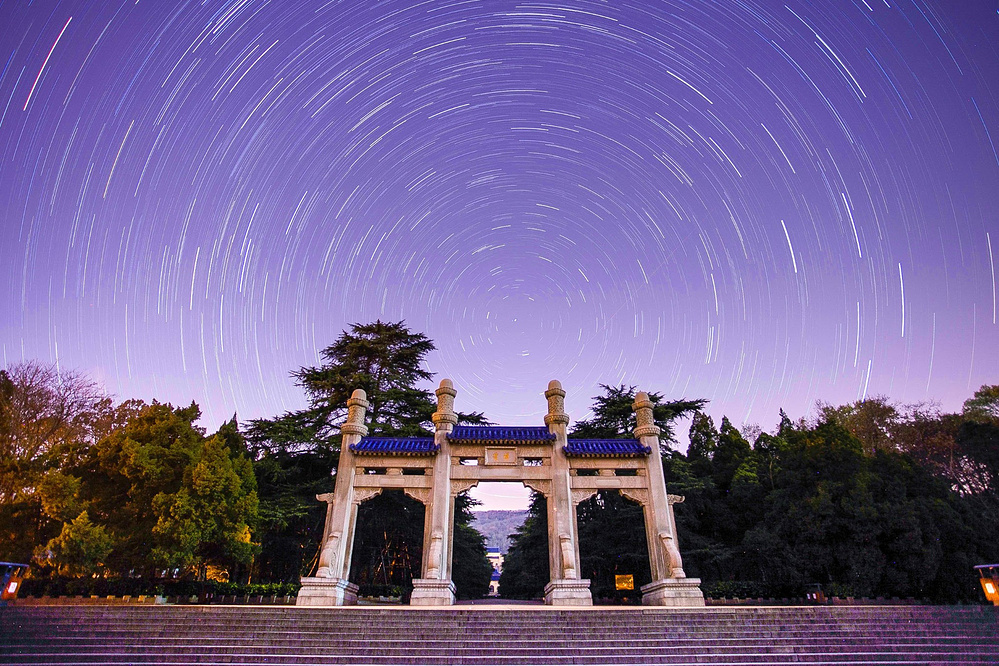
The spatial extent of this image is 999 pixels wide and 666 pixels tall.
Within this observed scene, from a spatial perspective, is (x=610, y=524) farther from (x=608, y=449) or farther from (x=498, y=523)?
(x=498, y=523)

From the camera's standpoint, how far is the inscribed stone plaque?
17156mm

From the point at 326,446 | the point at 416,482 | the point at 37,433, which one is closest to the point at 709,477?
the point at 416,482

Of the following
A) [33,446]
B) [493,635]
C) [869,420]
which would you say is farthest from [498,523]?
[493,635]

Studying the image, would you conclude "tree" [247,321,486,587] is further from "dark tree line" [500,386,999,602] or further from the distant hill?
the distant hill

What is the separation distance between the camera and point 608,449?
17.3 m

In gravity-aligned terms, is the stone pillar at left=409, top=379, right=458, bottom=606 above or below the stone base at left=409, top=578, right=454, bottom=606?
above

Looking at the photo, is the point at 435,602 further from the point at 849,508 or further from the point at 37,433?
the point at 37,433

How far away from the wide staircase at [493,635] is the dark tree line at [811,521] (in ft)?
20.7

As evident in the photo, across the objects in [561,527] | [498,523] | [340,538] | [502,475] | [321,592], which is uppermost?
[498,523]

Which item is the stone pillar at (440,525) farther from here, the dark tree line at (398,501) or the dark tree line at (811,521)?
the dark tree line at (811,521)

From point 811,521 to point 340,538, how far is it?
53.1ft

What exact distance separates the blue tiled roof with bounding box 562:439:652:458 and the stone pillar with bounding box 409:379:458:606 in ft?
13.0

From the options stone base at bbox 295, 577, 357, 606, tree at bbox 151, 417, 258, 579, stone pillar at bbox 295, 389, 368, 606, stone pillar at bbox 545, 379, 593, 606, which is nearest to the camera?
stone base at bbox 295, 577, 357, 606

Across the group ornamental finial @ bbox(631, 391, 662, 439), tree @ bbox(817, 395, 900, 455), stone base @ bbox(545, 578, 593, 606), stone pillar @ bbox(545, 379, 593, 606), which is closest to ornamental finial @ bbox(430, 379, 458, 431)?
stone pillar @ bbox(545, 379, 593, 606)
